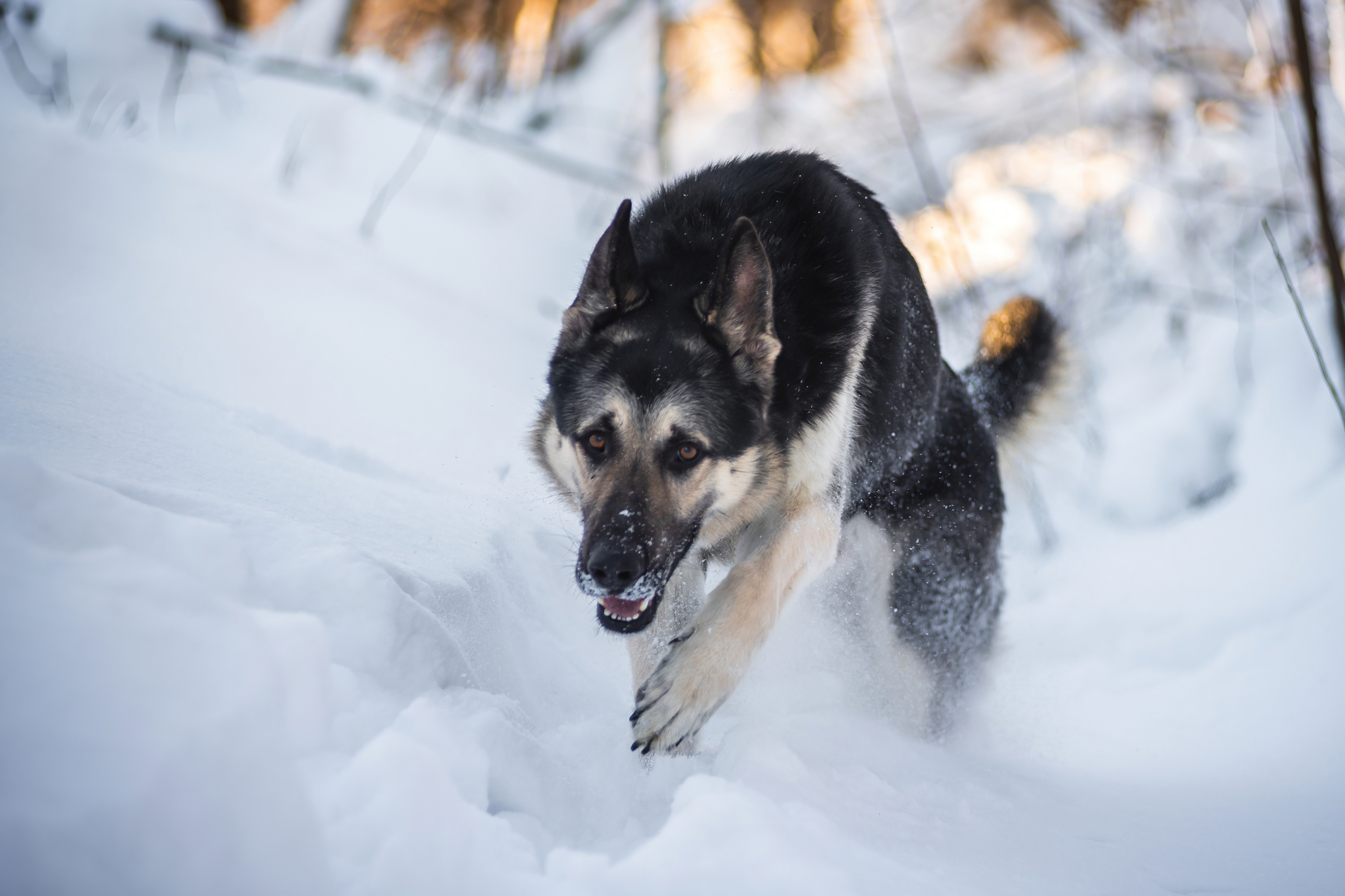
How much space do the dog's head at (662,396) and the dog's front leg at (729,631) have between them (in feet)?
0.46

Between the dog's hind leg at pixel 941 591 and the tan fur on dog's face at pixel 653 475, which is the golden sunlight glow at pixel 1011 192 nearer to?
the dog's hind leg at pixel 941 591

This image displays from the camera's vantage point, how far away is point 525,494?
3.03 m

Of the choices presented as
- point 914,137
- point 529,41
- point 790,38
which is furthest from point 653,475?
point 790,38

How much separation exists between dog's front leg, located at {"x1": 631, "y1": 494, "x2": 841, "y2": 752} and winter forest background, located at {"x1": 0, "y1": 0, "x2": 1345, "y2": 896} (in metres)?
0.09

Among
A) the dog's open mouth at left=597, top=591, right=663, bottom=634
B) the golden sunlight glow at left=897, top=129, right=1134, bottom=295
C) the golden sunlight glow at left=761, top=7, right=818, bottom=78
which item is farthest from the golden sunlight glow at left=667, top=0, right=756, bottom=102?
the dog's open mouth at left=597, top=591, right=663, bottom=634

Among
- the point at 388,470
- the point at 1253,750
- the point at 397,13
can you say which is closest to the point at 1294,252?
the point at 1253,750

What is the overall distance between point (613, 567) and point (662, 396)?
49cm

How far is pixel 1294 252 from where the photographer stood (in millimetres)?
5383

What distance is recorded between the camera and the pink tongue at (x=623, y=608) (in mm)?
1977

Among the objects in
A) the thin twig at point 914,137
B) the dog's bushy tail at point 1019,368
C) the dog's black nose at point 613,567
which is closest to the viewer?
the dog's black nose at point 613,567

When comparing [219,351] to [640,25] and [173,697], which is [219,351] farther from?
[640,25]

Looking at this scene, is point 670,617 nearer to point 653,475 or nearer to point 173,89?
point 653,475

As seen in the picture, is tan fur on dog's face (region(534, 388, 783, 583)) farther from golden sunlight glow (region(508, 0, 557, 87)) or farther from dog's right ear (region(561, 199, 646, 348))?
golden sunlight glow (region(508, 0, 557, 87))

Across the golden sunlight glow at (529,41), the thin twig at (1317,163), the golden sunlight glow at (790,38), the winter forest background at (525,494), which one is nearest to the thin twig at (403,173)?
the winter forest background at (525,494)
